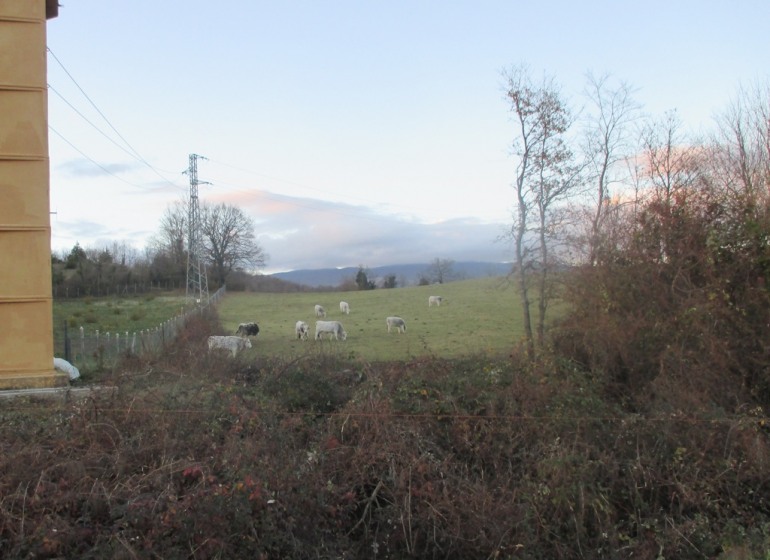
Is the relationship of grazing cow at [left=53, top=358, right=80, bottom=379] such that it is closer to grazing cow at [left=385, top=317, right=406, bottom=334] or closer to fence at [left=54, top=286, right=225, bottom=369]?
fence at [left=54, top=286, right=225, bottom=369]

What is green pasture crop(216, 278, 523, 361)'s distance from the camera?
96.6ft

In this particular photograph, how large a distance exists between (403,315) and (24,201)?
3710cm

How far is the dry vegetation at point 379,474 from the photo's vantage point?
591cm

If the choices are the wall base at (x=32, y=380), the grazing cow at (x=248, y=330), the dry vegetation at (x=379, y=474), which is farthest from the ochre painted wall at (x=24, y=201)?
the grazing cow at (x=248, y=330)

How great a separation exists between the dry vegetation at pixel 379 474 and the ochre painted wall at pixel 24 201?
12.4 feet

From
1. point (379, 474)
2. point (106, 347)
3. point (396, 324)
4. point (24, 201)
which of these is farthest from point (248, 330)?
point (379, 474)

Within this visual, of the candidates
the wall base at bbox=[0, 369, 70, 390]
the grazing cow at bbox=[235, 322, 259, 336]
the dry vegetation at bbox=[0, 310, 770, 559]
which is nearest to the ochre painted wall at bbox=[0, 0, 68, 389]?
the wall base at bbox=[0, 369, 70, 390]

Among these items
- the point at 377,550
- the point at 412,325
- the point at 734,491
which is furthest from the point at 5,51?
the point at 412,325

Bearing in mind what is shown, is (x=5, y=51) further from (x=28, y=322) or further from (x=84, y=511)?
(x=84, y=511)

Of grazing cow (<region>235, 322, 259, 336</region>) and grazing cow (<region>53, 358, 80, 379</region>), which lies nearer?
grazing cow (<region>53, 358, 80, 379</region>)

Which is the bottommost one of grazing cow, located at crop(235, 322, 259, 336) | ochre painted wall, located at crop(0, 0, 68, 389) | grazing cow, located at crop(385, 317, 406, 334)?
grazing cow, located at crop(385, 317, 406, 334)

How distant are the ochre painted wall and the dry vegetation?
3779mm

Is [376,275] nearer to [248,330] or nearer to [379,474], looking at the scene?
[248,330]

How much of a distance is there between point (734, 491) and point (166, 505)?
613 centimetres
